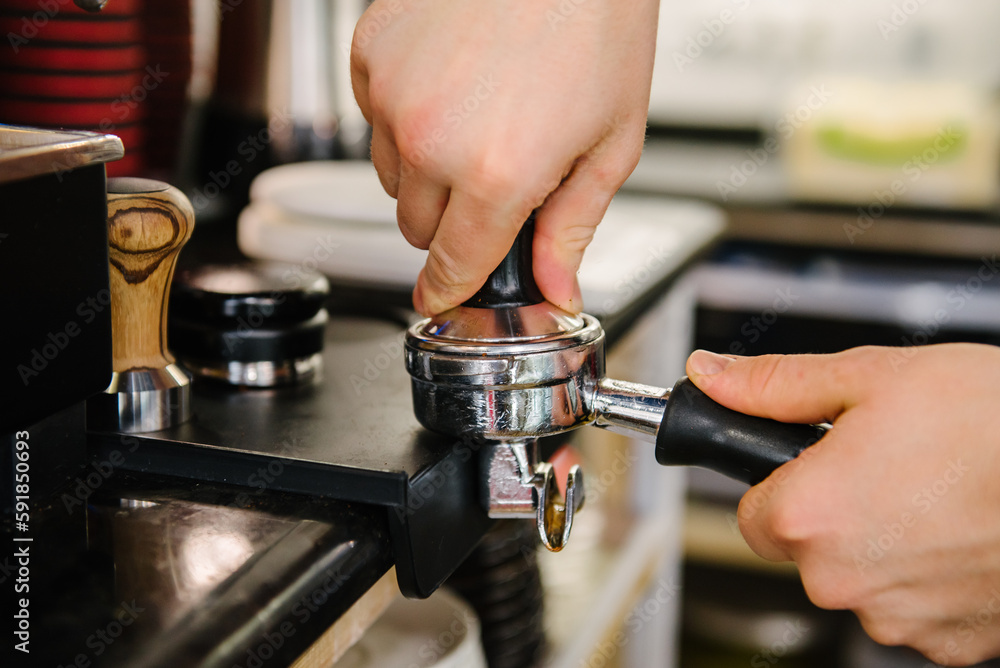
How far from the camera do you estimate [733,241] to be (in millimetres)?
1627

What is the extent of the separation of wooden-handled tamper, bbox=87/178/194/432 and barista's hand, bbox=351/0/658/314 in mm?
118

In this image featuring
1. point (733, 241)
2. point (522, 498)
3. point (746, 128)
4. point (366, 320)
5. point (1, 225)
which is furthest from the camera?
point (746, 128)

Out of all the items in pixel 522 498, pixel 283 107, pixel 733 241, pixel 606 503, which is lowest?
pixel 606 503

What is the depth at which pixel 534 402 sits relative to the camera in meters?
0.46

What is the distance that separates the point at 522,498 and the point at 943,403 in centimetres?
20

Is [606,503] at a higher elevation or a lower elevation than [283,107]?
lower

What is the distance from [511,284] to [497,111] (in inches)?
3.5

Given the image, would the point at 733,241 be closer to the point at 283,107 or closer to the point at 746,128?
the point at 746,128

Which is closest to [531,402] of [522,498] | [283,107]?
[522,498]
